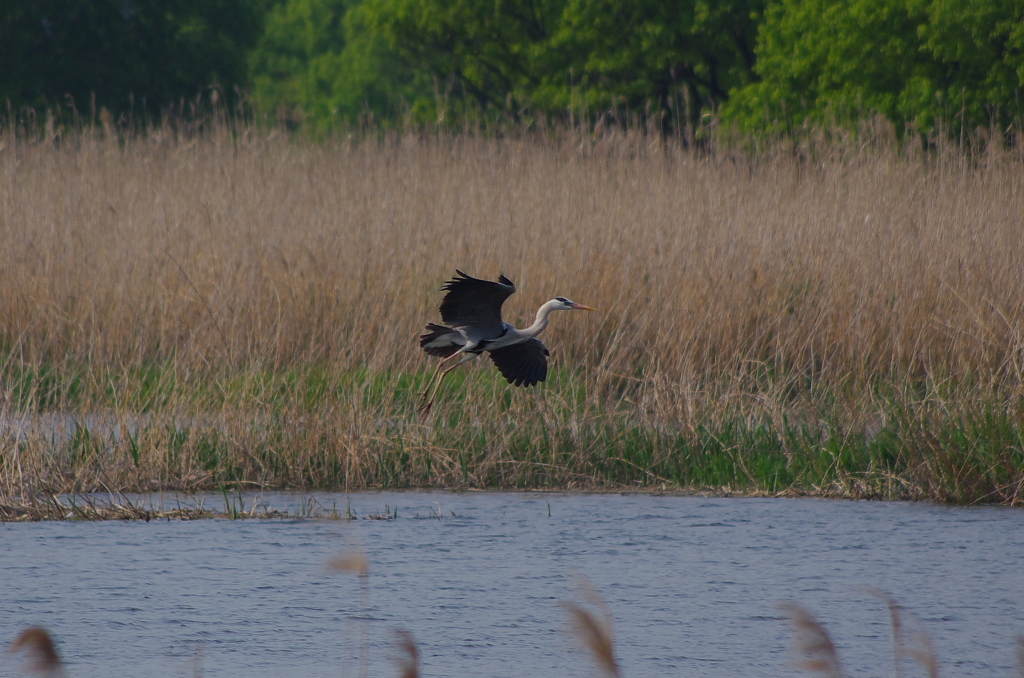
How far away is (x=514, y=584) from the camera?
15.3ft

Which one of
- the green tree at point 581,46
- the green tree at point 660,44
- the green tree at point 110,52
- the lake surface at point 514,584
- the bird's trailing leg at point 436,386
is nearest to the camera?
the lake surface at point 514,584

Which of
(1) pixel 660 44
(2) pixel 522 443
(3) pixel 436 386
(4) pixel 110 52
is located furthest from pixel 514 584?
(4) pixel 110 52

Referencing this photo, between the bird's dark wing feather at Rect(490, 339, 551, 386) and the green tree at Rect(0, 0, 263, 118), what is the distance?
16.0 meters

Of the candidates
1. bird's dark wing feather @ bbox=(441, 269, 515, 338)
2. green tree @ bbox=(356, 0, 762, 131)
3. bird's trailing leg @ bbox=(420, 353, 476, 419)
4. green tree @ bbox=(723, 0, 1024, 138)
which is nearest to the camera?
bird's dark wing feather @ bbox=(441, 269, 515, 338)

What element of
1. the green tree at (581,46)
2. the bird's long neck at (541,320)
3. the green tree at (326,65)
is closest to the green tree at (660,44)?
the green tree at (581,46)

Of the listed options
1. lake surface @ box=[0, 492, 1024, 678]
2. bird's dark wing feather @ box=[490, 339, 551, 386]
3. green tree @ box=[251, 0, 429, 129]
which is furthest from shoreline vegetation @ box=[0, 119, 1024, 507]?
green tree @ box=[251, 0, 429, 129]

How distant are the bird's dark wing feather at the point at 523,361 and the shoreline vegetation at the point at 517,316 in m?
0.61

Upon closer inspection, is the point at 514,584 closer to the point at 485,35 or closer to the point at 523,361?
the point at 523,361

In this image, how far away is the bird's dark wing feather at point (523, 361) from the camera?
560 centimetres

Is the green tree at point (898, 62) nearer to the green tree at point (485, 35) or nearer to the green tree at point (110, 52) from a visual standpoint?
the green tree at point (485, 35)

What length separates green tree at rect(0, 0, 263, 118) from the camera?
67.7 feet

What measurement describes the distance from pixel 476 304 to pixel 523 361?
0.47 meters

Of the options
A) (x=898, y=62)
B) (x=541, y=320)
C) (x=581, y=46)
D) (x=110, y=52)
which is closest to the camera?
(x=541, y=320)

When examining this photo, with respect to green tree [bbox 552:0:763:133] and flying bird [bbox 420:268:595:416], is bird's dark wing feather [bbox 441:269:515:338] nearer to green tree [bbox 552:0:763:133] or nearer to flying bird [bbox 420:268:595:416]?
flying bird [bbox 420:268:595:416]
